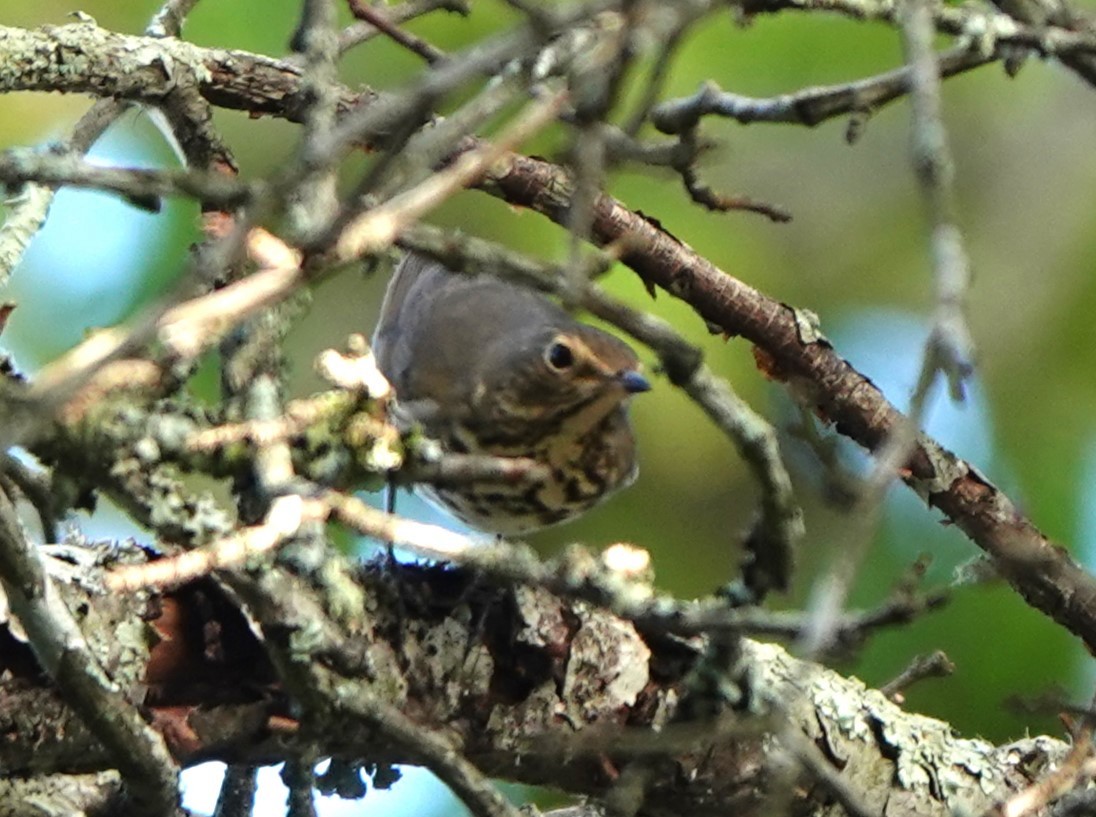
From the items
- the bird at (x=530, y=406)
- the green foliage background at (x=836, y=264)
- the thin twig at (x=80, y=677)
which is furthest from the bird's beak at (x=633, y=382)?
the thin twig at (x=80, y=677)

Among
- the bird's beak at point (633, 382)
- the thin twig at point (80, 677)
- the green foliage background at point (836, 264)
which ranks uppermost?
the green foliage background at point (836, 264)

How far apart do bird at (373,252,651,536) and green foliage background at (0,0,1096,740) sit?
0.49 m

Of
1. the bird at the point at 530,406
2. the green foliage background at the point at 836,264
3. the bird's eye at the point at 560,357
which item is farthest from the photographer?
the green foliage background at the point at 836,264

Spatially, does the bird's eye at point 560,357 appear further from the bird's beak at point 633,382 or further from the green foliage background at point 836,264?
the green foliage background at point 836,264

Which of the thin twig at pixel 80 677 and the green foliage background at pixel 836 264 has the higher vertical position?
the green foliage background at pixel 836 264

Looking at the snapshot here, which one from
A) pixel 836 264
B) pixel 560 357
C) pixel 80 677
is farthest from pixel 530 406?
pixel 836 264

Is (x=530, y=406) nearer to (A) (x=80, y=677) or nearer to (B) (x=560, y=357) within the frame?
(B) (x=560, y=357)

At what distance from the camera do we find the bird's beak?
2.85 m

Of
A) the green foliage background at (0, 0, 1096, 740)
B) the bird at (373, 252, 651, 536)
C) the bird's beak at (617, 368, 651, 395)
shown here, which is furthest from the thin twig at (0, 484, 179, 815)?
the green foliage background at (0, 0, 1096, 740)

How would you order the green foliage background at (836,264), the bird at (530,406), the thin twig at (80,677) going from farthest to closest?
the green foliage background at (836,264) < the bird at (530,406) < the thin twig at (80,677)

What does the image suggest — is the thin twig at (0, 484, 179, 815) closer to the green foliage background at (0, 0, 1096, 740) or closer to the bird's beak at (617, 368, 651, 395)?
the bird's beak at (617, 368, 651, 395)

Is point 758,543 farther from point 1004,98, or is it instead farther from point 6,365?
point 1004,98

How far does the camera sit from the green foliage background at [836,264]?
12.5ft

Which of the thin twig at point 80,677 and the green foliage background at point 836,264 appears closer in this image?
the thin twig at point 80,677
